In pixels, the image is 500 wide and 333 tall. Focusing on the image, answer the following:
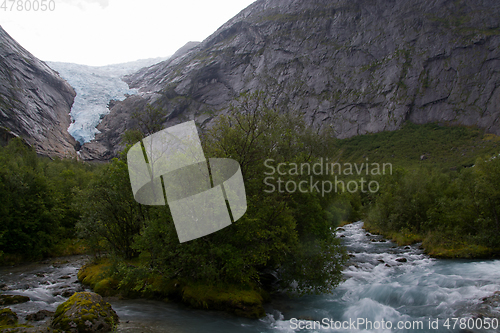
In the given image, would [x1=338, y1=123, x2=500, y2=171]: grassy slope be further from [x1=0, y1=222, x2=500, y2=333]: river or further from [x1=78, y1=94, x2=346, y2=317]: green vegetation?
[x1=78, y1=94, x2=346, y2=317]: green vegetation

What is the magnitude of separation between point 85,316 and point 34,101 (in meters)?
174

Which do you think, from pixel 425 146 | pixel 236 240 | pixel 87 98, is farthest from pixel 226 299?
pixel 87 98

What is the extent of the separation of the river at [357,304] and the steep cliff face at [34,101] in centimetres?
12990

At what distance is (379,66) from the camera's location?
504ft

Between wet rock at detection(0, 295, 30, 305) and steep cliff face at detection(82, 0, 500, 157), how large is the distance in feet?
356

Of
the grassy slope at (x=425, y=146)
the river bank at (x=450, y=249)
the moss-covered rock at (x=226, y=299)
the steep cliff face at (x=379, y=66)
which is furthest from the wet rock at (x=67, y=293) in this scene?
the steep cliff face at (x=379, y=66)

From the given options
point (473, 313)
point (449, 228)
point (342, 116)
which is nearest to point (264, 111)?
point (473, 313)

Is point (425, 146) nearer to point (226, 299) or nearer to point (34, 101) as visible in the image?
point (226, 299)

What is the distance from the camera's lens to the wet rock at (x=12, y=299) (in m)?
14.2

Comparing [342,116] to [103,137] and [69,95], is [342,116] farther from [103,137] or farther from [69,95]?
[69,95]

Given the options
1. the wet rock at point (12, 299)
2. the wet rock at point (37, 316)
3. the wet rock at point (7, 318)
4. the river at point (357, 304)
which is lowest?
the river at point (357, 304)

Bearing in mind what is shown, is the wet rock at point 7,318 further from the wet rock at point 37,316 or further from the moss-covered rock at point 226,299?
the moss-covered rock at point 226,299

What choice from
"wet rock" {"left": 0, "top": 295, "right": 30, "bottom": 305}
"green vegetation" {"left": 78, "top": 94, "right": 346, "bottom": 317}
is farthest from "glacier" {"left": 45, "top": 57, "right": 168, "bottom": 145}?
"wet rock" {"left": 0, "top": 295, "right": 30, "bottom": 305}

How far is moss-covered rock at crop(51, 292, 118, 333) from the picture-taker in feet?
32.8
